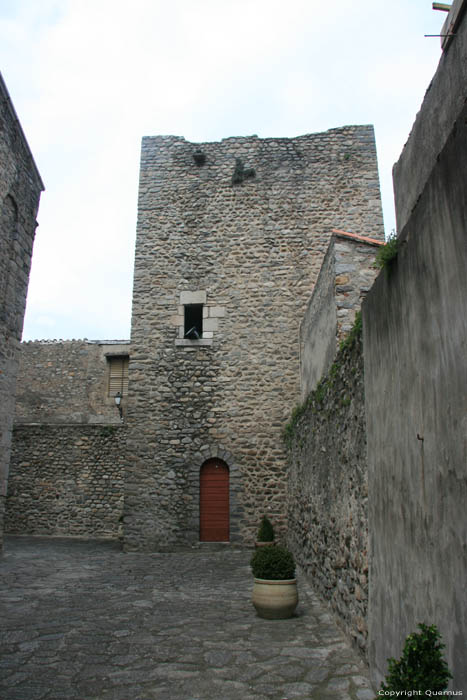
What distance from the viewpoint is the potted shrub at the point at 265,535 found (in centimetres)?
1023

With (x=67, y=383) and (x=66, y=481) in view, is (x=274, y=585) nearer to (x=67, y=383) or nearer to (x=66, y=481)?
(x=66, y=481)

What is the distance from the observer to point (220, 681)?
382cm

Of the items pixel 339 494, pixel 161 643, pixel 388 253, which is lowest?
pixel 161 643

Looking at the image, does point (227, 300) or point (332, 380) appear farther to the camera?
point (227, 300)

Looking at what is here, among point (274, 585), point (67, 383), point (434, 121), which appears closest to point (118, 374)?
point (67, 383)

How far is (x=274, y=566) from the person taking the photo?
5707 mm

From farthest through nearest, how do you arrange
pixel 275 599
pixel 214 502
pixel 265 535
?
1. pixel 214 502
2. pixel 265 535
3. pixel 275 599

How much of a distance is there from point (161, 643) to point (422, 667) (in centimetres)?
318

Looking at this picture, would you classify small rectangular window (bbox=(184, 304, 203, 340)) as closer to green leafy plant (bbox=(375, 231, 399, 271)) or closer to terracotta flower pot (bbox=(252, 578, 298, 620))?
terracotta flower pot (bbox=(252, 578, 298, 620))

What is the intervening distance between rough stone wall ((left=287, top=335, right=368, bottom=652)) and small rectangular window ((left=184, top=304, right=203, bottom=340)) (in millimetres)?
4895

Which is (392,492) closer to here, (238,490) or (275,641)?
(275,641)

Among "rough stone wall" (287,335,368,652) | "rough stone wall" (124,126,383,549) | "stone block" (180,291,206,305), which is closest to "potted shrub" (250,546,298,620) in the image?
"rough stone wall" (287,335,368,652)

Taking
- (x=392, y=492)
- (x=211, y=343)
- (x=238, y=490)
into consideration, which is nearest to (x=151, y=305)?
(x=211, y=343)

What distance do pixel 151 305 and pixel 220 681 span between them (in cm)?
945
